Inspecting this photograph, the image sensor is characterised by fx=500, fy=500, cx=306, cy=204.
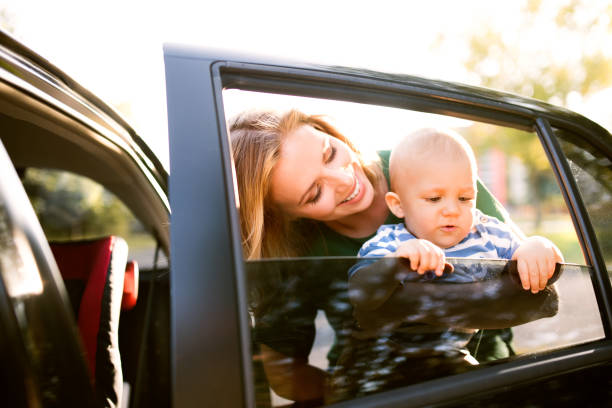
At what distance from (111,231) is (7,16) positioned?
743cm

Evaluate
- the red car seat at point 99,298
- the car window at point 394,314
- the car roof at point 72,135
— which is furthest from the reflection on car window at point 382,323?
the car roof at point 72,135

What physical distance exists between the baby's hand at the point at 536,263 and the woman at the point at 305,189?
17 centimetres

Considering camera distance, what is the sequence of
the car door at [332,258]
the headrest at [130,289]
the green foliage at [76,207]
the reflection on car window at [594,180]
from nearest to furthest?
1. the car door at [332,258]
2. the reflection on car window at [594,180]
3. the headrest at [130,289]
4. the green foliage at [76,207]

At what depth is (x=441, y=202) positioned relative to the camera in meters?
1.49

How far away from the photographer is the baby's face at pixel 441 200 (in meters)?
1.48

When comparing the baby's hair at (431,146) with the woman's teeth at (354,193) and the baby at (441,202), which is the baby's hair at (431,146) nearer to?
the baby at (441,202)

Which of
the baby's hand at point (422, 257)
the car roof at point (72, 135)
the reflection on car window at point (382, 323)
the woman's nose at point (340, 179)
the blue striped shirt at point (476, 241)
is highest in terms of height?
the car roof at point (72, 135)

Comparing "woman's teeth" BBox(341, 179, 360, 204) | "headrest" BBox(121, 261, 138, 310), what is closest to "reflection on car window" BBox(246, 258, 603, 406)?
"woman's teeth" BBox(341, 179, 360, 204)

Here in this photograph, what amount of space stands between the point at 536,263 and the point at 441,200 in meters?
0.34

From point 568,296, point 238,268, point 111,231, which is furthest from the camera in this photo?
point 111,231

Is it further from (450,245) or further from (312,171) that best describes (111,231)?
(450,245)

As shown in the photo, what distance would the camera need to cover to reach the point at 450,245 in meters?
1.48

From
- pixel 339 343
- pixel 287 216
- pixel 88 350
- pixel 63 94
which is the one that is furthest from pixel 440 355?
pixel 63 94

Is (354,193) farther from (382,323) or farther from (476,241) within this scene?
(382,323)
